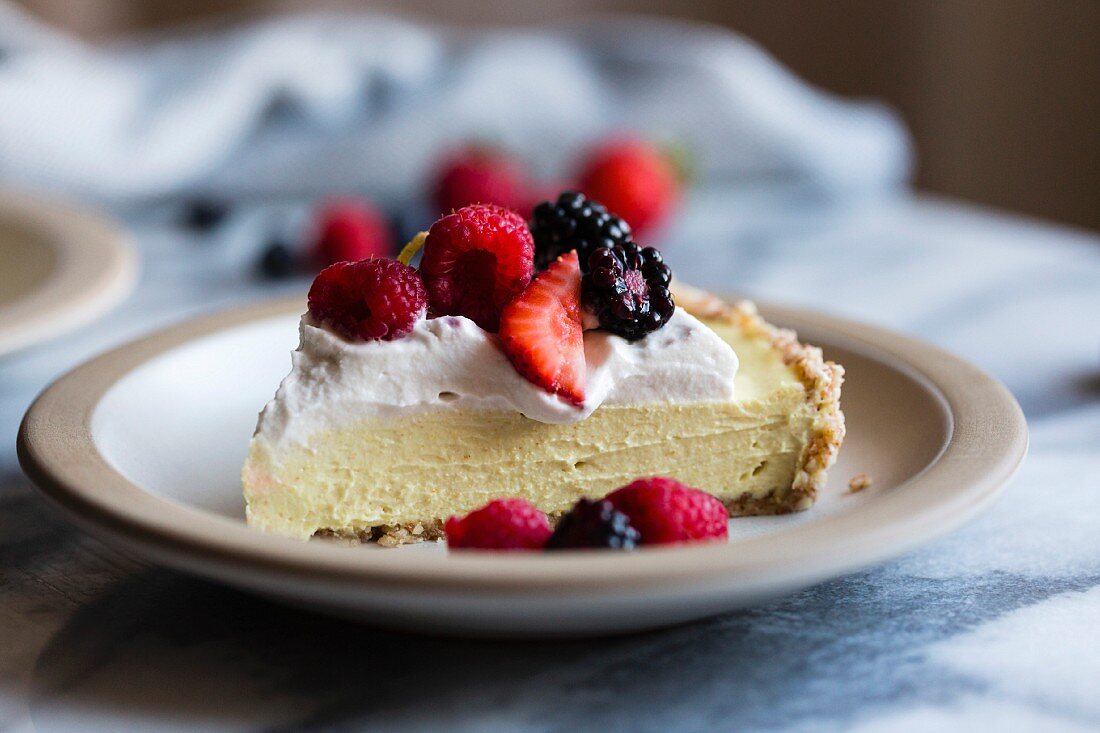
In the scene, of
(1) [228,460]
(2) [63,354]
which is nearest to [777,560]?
(1) [228,460]

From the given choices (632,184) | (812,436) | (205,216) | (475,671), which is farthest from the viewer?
(205,216)

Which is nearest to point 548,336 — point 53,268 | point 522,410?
point 522,410

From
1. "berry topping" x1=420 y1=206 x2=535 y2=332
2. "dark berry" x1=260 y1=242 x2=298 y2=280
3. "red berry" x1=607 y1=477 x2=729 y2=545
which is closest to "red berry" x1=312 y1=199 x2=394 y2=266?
"dark berry" x1=260 y1=242 x2=298 y2=280

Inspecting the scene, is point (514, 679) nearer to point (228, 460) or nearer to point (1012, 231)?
point (228, 460)

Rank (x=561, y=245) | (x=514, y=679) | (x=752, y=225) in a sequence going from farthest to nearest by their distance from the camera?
(x=752, y=225), (x=561, y=245), (x=514, y=679)

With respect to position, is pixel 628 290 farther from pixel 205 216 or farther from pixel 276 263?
pixel 205 216
